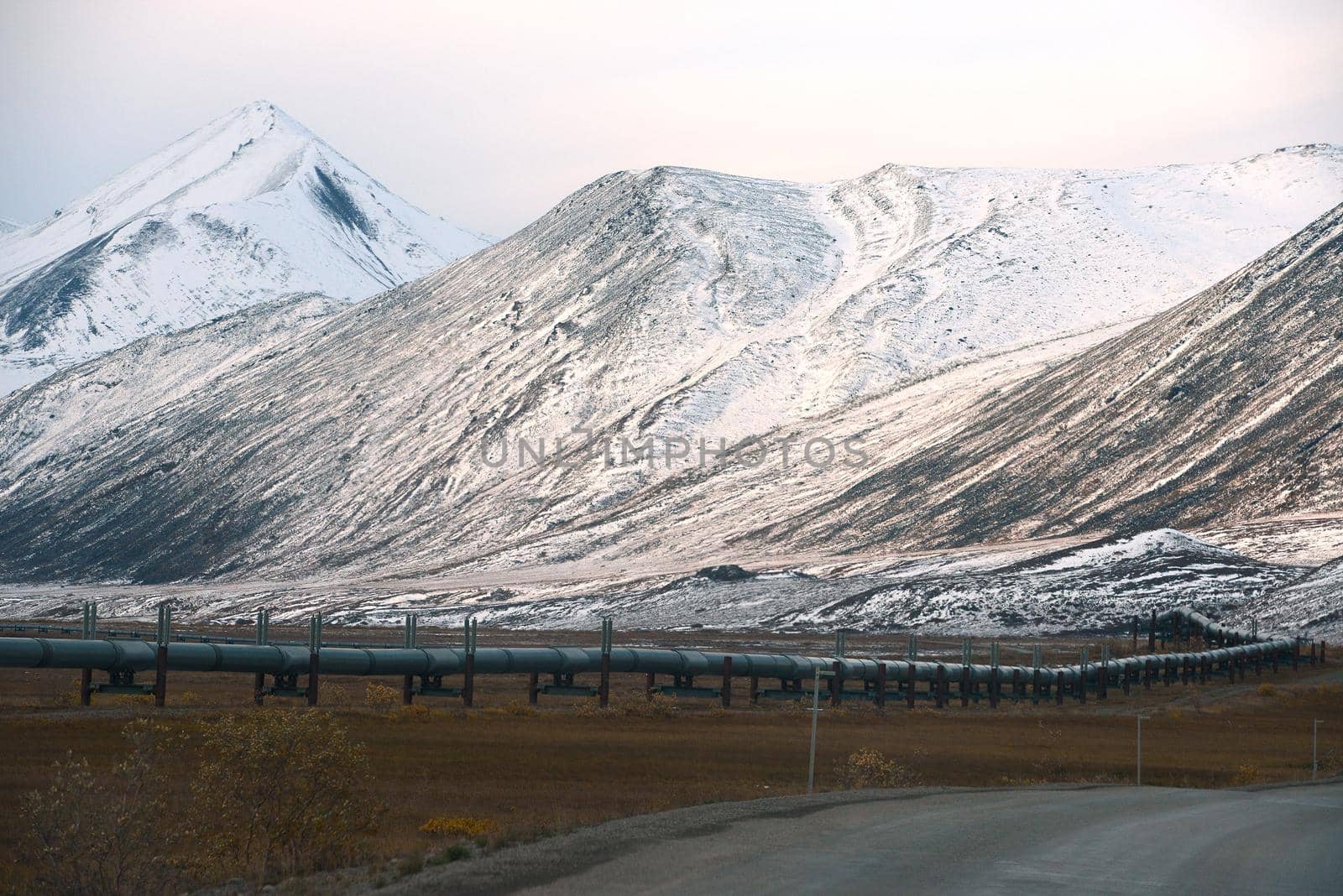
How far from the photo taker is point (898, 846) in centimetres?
1909

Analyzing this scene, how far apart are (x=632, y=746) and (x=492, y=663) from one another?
52.5 ft

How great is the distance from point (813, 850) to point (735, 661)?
40105 mm

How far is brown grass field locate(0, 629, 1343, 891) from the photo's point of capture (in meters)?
26.7

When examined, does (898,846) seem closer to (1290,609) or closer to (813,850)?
(813,850)

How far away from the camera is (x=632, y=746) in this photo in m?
38.0

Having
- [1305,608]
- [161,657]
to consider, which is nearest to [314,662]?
[161,657]

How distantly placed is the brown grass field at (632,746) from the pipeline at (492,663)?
4.10 feet

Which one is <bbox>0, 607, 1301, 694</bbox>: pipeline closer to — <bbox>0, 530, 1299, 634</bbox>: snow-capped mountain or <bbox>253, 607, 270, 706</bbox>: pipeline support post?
<bbox>253, 607, 270, 706</bbox>: pipeline support post

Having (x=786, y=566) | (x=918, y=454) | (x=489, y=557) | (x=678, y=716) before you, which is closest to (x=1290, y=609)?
(x=786, y=566)

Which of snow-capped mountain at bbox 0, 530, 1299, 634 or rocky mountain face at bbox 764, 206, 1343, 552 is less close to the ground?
rocky mountain face at bbox 764, 206, 1343, 552

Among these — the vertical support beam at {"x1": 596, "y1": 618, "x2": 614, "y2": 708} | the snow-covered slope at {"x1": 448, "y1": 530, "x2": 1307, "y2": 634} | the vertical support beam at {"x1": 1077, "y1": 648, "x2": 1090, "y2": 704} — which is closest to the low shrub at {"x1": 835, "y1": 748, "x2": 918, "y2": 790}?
the vertical support beam at {"x1": 596, "y1": 618, "x2": 614, "y2": 708}

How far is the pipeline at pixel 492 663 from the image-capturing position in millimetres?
44344

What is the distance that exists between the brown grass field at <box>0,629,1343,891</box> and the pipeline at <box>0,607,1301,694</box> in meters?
1.25

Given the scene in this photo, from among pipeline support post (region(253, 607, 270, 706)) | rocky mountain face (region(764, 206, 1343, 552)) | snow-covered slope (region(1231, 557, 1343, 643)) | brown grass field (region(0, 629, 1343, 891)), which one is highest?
rocky mountain face (region(764, 206, 1343, 552))
